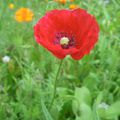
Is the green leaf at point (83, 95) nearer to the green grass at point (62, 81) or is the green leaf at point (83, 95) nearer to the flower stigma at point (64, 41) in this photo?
the green grass at point (62, 81)

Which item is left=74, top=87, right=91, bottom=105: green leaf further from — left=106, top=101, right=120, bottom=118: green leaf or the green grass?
left=106, top=101, right=120, bottom=118: green leaf

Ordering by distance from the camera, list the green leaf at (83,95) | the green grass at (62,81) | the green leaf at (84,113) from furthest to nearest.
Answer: the green leaf at (83,95) < the green grass at (62,81) < the green leaf at (84,113)

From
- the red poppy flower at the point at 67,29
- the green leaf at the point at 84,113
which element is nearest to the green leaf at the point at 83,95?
the green leaf at the point at 84,113

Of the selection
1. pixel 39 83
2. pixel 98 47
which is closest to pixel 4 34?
pixel 98 47

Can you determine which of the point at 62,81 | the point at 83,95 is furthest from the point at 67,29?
the point at 62,81

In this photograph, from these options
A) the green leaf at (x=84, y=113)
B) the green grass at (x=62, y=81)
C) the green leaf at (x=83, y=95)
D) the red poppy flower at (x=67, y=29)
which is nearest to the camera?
the red poppy flower at (x=67, y=29)

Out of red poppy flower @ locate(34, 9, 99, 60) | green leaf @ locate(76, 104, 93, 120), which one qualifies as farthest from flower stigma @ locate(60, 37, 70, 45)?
green leaf @ locate(76, 104, 93, 120)

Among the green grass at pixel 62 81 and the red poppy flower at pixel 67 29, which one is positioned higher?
the red poppy flower at pixel 67 29

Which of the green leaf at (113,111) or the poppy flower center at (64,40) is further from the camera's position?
the green leaf at (113,111)
